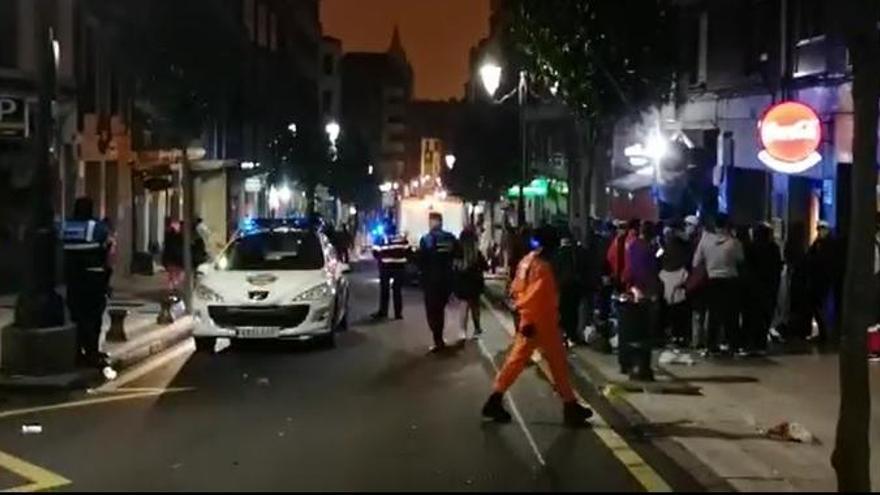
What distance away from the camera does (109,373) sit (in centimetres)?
1614

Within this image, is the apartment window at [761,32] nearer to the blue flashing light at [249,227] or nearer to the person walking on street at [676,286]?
the person walking on street at [676,286]

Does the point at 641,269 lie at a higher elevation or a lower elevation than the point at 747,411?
higher

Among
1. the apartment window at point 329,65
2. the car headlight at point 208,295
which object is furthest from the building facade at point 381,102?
the car headlight at point 208,295

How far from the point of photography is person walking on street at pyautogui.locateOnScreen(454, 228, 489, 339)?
2075 cm

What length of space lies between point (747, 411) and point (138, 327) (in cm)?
1120

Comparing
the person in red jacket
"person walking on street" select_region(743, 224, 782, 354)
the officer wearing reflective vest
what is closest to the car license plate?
the officer wearing reflective vest

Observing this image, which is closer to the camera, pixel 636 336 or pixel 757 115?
pixel 636 336

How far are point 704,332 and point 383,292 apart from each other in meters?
8.38

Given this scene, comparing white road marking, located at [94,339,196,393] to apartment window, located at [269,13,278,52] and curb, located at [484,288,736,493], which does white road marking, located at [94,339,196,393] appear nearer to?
curb, located at [484,288,736,493]

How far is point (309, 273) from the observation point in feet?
64.7

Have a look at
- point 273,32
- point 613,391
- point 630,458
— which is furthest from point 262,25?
point 630,458

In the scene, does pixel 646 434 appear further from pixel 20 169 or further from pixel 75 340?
pixel 20 169

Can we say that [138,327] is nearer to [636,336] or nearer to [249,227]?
[249,227]

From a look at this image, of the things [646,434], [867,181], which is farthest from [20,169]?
[867,181]
